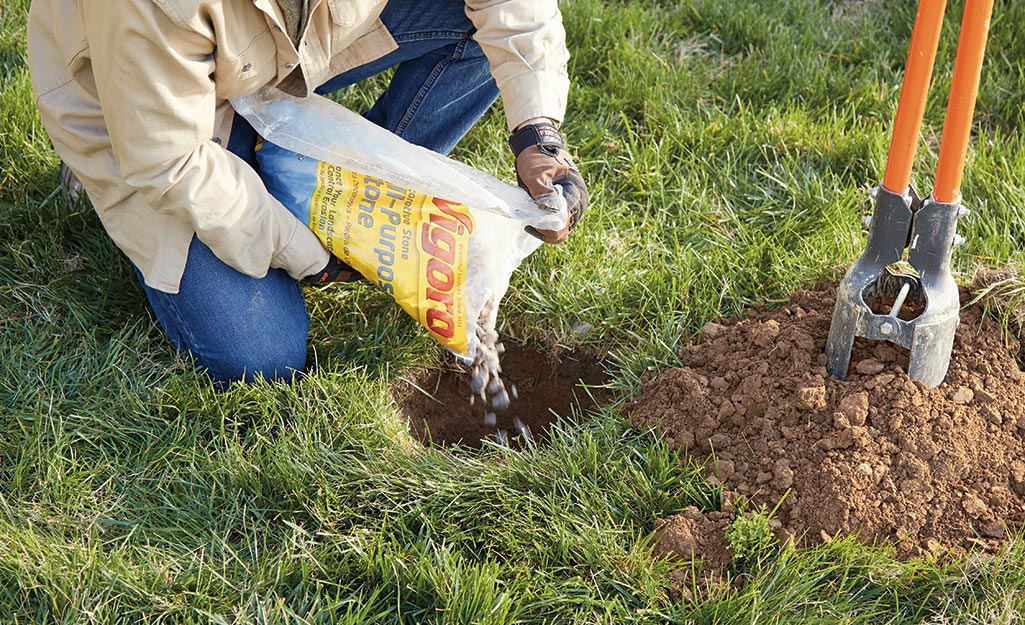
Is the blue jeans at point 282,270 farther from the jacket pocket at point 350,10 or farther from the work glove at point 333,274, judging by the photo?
the jacket pocket at point 350,10

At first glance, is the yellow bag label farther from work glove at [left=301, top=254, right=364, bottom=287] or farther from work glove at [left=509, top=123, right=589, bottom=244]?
work glove at [left=509, top=123, right=589, bottom=244]

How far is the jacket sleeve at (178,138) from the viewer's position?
1.79 meters

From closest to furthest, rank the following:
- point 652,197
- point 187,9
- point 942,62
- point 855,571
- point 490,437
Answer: point 187,9
point 855,571
point 490,437
point 652,197
point 942,62

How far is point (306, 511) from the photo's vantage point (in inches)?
79.5

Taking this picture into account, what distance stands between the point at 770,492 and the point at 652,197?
3.48 ft

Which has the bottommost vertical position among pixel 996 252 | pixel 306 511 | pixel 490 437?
pixel 490 437

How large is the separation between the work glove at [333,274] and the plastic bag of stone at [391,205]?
0.06 metres

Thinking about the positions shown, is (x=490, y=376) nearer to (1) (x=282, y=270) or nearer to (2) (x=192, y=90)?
(1) (x=282, y=270)

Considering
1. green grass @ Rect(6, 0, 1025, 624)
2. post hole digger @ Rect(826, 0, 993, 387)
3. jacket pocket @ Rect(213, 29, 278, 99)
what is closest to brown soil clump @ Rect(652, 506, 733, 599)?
green grass @ Rect(6, 0, 1025, 624)

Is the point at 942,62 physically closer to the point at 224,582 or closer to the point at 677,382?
the point at 677,382

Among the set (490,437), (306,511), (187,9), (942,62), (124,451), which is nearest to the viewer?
(187,9)

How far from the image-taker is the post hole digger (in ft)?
5.65

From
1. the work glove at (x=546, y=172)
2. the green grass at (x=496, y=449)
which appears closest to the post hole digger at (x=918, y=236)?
the green grass at (x=496, y=449)

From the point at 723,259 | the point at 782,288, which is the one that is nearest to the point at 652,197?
the point at 723,259
